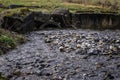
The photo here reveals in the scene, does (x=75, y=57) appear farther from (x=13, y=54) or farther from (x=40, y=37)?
(x=40, y=37)

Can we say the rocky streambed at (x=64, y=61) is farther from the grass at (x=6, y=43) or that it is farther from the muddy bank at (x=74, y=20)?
the muddy bank at (x=74, y=20)

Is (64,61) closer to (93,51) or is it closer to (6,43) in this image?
(93,51)

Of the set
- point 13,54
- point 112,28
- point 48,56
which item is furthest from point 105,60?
point 112,28

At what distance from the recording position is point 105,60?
17234 mm

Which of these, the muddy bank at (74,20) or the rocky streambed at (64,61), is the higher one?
the rocky streambed at (64,61)

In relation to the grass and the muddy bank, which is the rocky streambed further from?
the muddy bank

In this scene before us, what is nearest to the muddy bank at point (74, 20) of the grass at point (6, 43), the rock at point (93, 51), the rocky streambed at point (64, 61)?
the rocky streambed at point (64, 61)

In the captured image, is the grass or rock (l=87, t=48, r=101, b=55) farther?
the grass

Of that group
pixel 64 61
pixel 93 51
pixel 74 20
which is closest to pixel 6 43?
pixel 64 61

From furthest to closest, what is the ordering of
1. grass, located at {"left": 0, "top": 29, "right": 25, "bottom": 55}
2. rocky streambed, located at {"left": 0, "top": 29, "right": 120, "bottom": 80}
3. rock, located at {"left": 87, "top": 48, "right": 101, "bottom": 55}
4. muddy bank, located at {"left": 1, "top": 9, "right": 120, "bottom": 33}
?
muddy bank, located at {"left": 1, "top": 9, "right": 120, "bottom": 33}
grass, located at {"left": 0, "top": 29, "right": 25, "bottom": 55}
rock, located at {"left": 87, "top": 48, "right": 101, "bottom": 55}
rocky streambed, located at {"left": 0, "top": 29, "right": 120, "bottom": 80}

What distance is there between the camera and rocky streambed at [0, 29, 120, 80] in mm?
14555

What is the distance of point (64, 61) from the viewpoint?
17094 millimetres

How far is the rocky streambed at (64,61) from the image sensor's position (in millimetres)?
14555

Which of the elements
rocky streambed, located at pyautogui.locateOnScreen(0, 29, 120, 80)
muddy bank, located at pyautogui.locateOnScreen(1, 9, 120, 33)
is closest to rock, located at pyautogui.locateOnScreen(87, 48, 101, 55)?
rocky streambed, located at pyautogui.locateOnScreen(0, 29, 120, 80)
